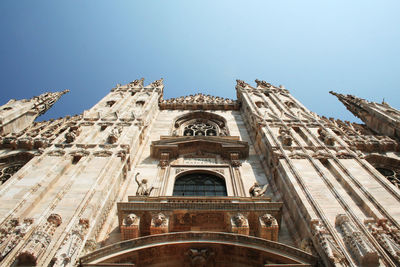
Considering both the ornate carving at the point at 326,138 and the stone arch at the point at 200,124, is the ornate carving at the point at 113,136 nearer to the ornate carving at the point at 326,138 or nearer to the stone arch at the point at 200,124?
the stone arch at the point at 200,124

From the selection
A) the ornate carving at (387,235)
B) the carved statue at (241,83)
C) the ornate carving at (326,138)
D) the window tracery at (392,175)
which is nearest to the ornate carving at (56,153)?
the ornate carving at (387,235)

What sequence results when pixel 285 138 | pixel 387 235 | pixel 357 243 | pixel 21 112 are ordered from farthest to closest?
pixel 21 112 < pixel 285 138 < pixel 387 235 < pixel 357 243

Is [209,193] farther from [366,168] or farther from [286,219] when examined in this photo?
[366,168]

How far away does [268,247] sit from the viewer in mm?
7684

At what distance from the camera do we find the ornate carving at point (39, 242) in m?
6.66

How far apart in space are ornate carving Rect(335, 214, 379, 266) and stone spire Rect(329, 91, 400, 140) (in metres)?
10.6

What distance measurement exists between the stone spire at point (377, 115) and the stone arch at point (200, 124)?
884cm

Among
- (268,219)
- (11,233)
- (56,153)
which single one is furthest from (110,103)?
(268,219)

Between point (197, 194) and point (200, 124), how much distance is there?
33.4 ft

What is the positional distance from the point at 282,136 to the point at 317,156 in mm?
1899

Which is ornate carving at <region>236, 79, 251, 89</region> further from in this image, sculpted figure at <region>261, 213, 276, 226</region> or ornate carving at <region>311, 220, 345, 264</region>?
ornate carving at <region>311, 220, 345, 264</region>

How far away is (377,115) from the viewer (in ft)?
59.0

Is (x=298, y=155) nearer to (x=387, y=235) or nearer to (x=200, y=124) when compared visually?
(x=387, y=235)

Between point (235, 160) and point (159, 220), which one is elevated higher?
point (235, 160)
